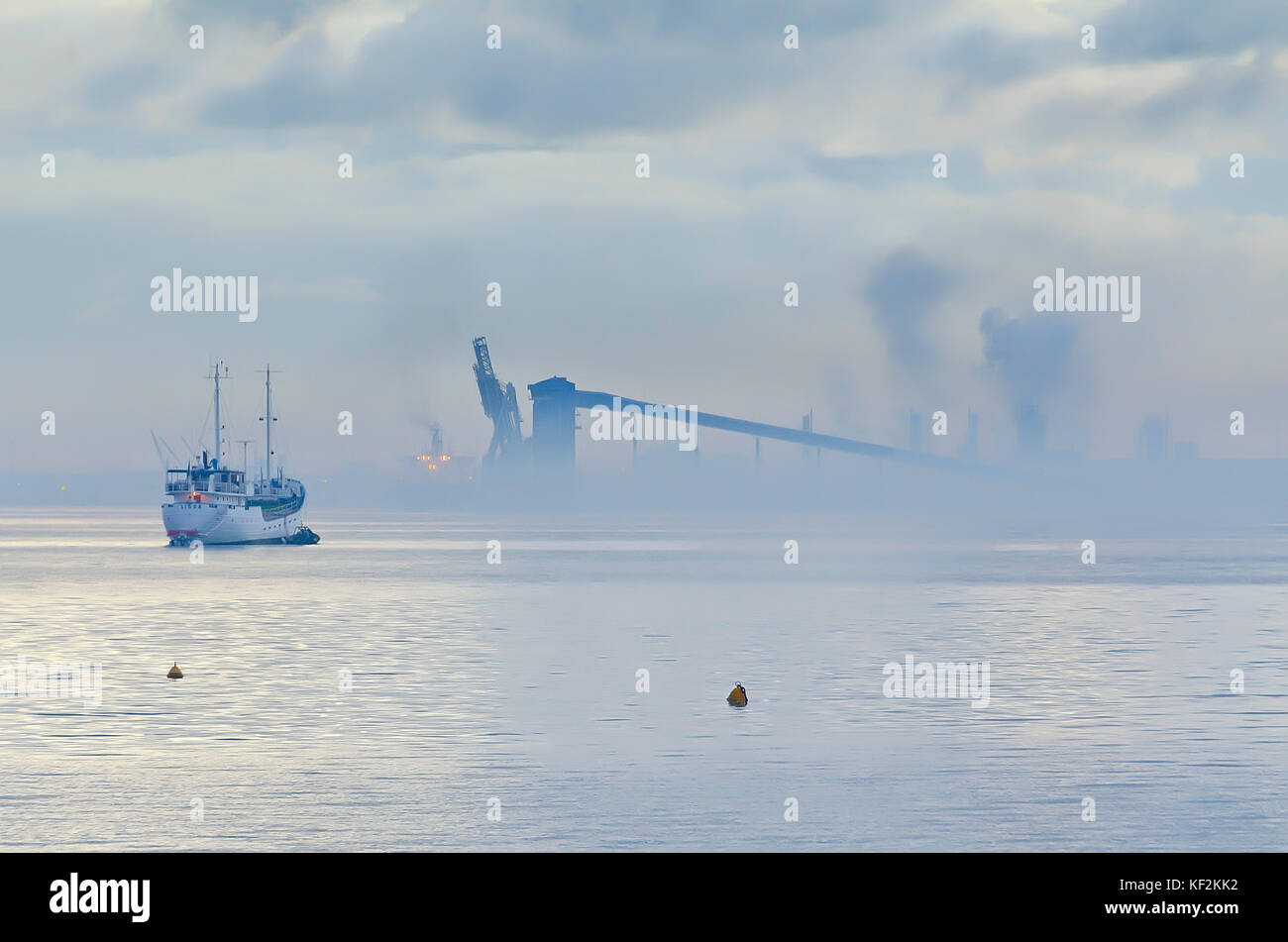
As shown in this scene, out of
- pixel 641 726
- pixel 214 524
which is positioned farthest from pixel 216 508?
pixel 641 726

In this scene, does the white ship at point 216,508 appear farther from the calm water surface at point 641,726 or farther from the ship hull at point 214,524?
the calm water surface at point 641,726

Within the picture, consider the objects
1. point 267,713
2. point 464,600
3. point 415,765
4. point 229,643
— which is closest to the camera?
point 415,765

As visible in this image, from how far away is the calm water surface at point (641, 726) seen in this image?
19688 mm

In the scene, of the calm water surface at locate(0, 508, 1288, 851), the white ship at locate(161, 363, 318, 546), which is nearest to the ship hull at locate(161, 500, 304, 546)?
the white ship at locate(161, 363, 318, 546)

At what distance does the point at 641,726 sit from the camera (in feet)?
97.0

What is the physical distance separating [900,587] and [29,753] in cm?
6338

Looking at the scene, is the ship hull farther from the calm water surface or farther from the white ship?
the calm water surface

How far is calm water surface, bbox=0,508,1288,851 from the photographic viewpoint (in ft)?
64.6

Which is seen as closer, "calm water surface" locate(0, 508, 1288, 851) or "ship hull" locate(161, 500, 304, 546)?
"calm water surface" locate(0, 508, 1288, 851)

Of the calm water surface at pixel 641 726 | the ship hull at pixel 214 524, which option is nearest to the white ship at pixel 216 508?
the ship hull at pixel 214 524
